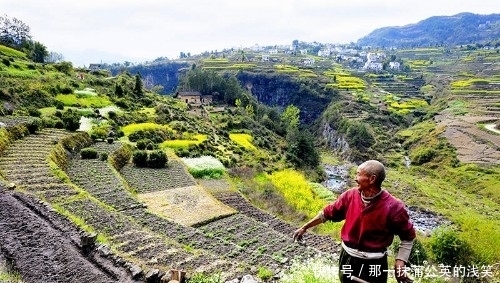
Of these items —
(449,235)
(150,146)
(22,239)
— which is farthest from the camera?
(150,146)

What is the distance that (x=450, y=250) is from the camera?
22844mm

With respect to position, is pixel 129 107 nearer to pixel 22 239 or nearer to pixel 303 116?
pixel 22 239

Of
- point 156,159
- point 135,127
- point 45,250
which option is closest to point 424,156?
point 135,127

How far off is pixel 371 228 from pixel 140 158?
24.8 meters

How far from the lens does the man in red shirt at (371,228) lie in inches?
197

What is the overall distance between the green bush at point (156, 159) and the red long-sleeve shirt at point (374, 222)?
24091 mm

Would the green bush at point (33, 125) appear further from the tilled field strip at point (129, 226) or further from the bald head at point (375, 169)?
the bald head at point (375, 169)

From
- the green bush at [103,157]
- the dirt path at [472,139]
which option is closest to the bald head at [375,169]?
the green bush at [103,157]

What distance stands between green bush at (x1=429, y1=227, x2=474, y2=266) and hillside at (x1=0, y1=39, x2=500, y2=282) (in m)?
0.09

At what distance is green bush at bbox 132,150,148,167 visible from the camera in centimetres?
2838

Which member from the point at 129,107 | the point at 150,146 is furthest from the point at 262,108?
the point at 150,146

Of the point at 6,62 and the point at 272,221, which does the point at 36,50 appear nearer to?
the point at 6,62

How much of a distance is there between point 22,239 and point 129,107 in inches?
1463

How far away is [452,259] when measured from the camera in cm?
2309
